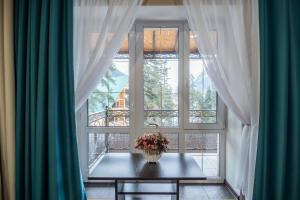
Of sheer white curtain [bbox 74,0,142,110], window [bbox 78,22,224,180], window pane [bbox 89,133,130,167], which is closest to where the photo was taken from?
sheer white curtain [bbox 74,0,142,110]

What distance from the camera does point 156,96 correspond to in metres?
3.84

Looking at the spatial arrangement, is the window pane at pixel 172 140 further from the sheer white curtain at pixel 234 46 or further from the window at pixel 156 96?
the sheer white curtain at pixel 234 46

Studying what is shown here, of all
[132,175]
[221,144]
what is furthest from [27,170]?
[221,144]

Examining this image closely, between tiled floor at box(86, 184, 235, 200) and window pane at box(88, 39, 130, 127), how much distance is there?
3.02 ft

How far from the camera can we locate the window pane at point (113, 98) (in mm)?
3807

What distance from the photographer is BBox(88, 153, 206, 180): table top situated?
2.48 meters

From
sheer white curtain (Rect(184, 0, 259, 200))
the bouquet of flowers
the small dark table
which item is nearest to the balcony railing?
the small dark table

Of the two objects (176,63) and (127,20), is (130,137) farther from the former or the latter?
(127,20)

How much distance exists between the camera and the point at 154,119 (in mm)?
3859

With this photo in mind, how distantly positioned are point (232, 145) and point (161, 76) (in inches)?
55.3

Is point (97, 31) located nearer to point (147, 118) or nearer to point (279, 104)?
point (147, 118)

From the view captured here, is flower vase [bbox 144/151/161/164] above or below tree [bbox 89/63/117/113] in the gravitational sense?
below

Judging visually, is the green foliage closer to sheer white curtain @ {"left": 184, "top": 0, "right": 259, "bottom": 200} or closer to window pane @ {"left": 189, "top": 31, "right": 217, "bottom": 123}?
window pane @ {"left": 189, "top": 31, "right": 217, "bottom": 123}

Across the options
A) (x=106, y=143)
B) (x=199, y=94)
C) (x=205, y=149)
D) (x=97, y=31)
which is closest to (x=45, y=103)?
(x=97, y=31)
